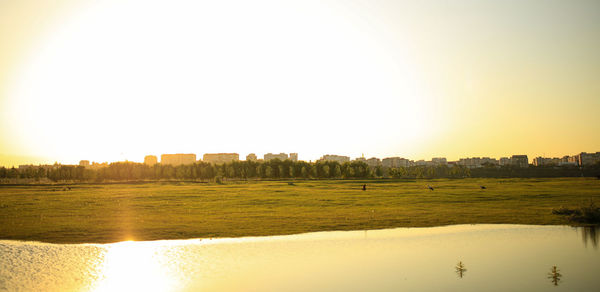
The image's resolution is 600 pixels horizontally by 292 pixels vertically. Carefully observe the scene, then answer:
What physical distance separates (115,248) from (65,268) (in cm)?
682

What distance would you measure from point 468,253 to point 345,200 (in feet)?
119

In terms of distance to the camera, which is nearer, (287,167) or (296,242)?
(296,242)

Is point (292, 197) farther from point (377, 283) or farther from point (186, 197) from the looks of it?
point (377, 283)

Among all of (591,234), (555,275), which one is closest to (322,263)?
(555,275)

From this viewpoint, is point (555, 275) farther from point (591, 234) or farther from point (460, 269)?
point (591, 234)

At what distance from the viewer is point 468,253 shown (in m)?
30.1

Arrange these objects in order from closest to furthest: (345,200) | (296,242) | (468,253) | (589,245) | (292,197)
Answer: (468,253) < (589,245) < (296,242) < (345,200) < (292,197)

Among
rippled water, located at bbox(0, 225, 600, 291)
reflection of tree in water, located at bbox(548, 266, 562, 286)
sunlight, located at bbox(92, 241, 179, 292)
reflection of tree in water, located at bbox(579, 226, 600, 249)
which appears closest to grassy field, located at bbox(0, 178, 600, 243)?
rippled water, located at bbox(0, 225, 600, 291)

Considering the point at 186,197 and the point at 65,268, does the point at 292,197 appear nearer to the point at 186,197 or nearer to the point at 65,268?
the point at 186,197

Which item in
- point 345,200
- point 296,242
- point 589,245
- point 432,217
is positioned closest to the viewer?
point 589,245

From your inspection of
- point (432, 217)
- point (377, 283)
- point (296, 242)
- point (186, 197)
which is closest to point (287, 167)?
point (186, 197)

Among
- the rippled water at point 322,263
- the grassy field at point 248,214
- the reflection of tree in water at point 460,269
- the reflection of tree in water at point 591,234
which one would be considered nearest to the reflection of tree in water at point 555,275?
the rippled water at point 322,263

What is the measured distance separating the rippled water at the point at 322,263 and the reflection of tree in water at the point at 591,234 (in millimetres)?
68

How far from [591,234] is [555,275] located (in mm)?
16339
